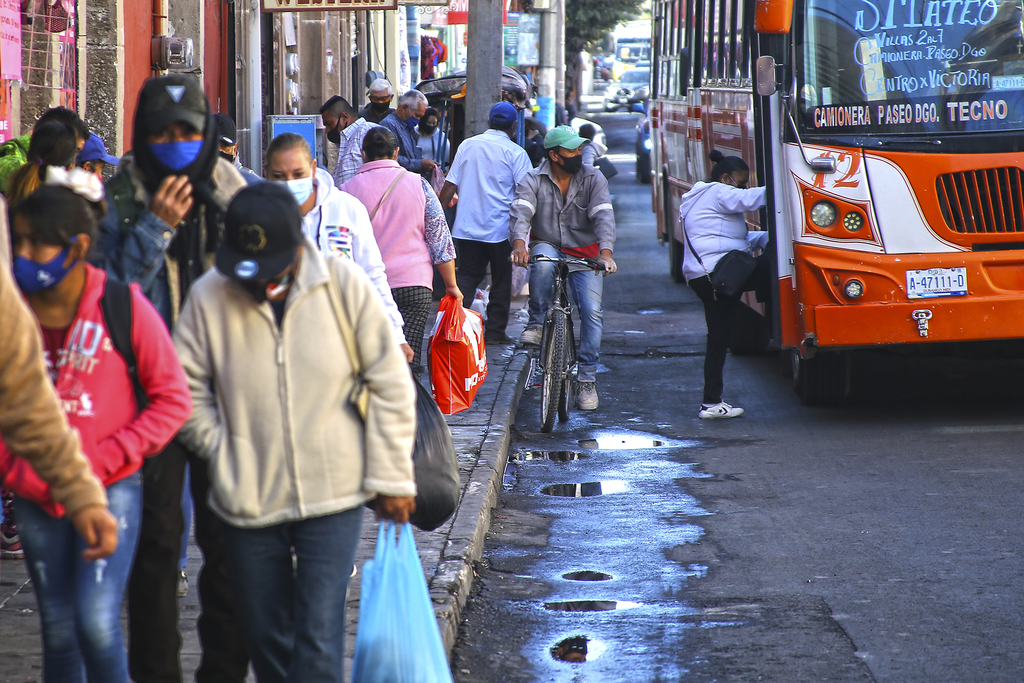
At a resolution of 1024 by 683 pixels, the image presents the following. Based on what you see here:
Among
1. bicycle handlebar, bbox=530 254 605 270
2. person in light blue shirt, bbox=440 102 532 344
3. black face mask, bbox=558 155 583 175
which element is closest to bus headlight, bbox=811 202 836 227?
bicycle handlebar, bbox=530 254 605 270

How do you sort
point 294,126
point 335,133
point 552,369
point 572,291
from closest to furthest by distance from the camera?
point 552,369, point 572,291, point 294,126, point 335,133

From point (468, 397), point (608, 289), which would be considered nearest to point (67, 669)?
point (468, 397)

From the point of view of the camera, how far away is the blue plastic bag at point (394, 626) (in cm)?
323

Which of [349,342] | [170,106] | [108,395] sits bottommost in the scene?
[108,395]

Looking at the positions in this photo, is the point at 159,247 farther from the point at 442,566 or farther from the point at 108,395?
the point at 442,566

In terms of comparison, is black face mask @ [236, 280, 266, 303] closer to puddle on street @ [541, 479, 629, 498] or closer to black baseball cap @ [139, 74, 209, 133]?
black baseball cap @ [139, 74, 209, 133]

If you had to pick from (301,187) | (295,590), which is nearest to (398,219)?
(301,187)

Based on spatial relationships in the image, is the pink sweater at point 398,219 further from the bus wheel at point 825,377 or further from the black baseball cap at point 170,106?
the black baseball cap at point 170,106

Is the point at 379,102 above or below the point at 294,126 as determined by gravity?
above

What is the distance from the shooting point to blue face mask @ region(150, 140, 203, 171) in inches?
135

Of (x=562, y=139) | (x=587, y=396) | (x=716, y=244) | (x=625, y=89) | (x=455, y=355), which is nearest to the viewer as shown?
(x=455, y=355)

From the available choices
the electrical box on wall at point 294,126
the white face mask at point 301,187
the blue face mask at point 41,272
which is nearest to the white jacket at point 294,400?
the blue face mask at point 41,272

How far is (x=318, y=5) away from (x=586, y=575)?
26.4 ft

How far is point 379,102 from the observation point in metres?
12.9
